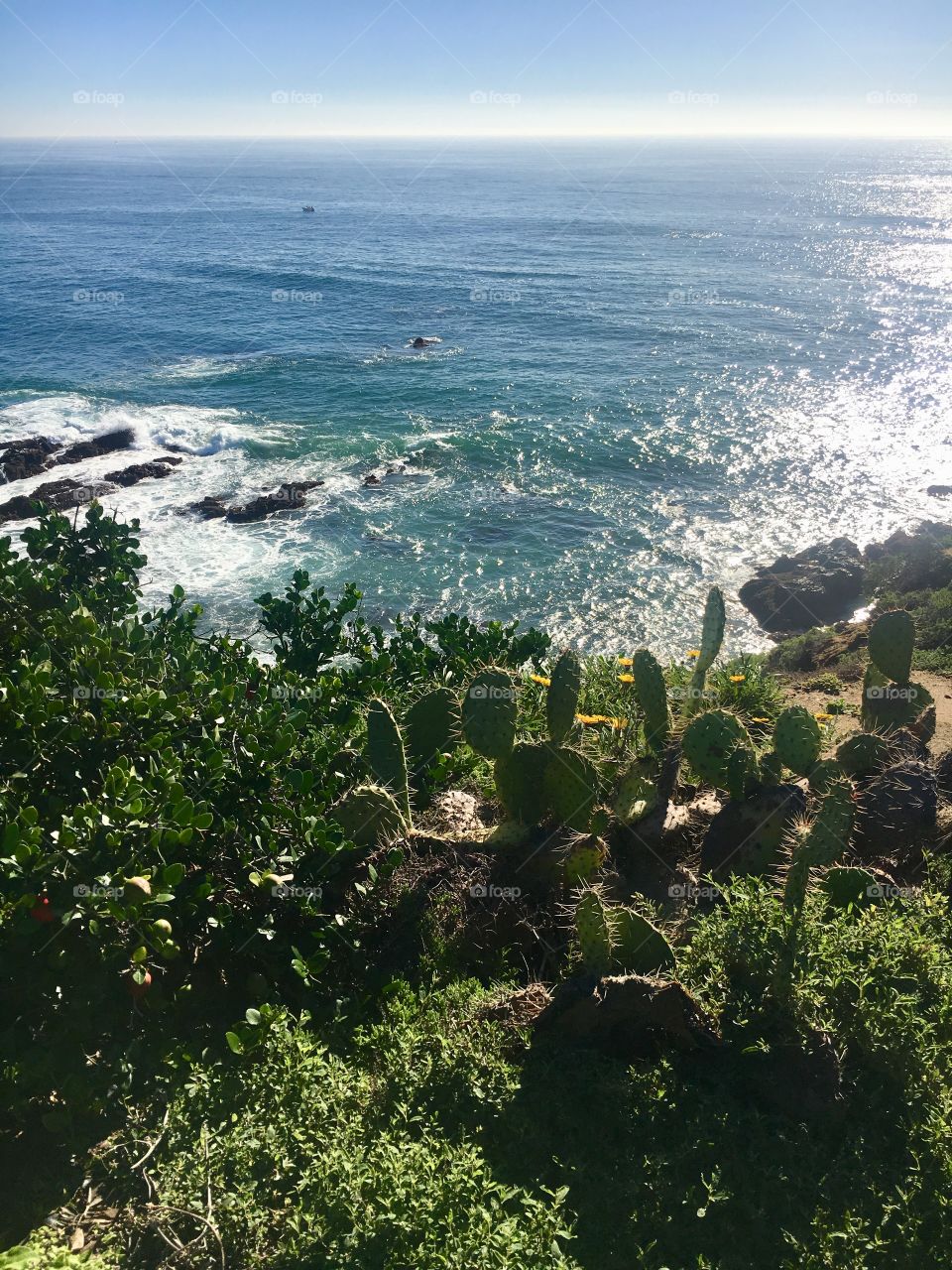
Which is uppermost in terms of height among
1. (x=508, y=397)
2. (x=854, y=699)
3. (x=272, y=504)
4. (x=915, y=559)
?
(x=508, y=397)

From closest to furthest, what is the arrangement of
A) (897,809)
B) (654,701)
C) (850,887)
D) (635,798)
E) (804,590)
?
(850,887)
(635,798)
(897,809)
(654,701)
(804,590)

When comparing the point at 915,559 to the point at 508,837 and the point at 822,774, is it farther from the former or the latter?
the point at 508,837

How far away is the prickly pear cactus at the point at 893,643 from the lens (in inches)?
269

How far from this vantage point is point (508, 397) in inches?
1208

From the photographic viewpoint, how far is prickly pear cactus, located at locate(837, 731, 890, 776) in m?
6.44

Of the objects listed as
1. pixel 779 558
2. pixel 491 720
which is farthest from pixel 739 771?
pixel 779 558

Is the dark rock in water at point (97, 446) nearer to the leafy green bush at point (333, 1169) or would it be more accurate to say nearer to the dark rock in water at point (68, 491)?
the dark rock in water at point (68, 491)

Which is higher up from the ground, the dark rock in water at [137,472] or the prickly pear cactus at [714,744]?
the prickly pear cactus at [714,744]

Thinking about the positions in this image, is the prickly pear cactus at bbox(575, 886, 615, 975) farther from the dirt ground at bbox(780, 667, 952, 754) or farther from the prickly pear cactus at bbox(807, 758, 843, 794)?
the dirt ground at bbox(780, 667, 952, 754)

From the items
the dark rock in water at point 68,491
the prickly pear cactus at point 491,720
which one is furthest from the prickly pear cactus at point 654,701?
the dark rock in water at point 68,491

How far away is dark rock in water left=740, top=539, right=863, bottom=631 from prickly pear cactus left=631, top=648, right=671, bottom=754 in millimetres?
12394

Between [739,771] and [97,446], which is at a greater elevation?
[739,771]

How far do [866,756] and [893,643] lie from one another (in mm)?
987

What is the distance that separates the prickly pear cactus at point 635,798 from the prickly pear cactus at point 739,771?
0.47 metres
